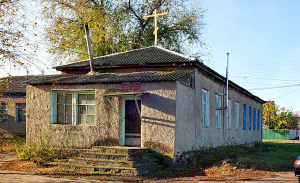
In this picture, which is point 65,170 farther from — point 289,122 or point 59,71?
point 289,122

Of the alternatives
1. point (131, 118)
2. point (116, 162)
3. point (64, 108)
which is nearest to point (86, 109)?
point (64, 108)

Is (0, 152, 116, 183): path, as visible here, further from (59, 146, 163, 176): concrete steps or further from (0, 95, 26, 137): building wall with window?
(0, 95, 26, 137): building wall with window

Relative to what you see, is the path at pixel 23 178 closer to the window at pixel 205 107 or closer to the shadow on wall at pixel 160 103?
the shadow on wall at pixel 160 103

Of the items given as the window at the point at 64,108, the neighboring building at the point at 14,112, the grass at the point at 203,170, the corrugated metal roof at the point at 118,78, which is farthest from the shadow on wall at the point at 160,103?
the neighboring building at the point at 14,112

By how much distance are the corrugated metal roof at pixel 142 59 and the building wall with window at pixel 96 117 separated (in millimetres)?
2557

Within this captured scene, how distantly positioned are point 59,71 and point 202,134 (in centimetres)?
837

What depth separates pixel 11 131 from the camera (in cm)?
2723

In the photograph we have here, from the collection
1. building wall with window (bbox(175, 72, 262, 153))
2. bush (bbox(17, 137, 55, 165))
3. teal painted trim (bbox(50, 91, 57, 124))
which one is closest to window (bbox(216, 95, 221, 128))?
building wall with window (bbox(175, 72, 262, 153))

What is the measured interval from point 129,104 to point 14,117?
48.2 feet

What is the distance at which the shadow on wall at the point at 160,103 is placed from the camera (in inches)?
569

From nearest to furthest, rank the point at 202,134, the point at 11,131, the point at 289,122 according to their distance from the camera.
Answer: the point at 202,134 < the point at 11,131 < the point at 289,122

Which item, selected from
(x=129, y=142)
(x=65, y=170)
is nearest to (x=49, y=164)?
(x=65, y=170)

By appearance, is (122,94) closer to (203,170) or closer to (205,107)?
(203,170)

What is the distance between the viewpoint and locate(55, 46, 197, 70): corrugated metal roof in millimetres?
17281
